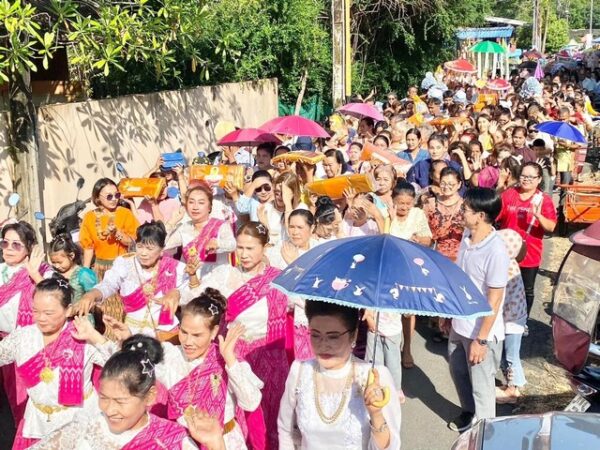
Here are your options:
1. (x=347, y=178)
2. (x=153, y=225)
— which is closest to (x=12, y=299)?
(x=153, y=225)

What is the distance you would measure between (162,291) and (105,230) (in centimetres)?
151

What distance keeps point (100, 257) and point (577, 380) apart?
4.00 m

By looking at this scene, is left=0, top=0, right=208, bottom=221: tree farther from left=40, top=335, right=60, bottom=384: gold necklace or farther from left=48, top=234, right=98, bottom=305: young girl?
left=40, top=335, right=60, bottom=384: gold necklace

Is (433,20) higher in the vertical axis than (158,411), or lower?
higher

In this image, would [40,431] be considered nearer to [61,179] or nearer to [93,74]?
[61,179]

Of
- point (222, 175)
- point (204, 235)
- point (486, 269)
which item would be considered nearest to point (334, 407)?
point (486, 269)

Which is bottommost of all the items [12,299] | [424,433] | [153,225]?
[424,433]

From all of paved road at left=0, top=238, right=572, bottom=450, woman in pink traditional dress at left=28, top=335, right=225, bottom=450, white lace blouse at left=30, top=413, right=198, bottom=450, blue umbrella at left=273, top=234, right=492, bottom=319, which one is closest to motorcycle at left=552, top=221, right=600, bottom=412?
paved road at left=0, top=238, right=572, bottom=450

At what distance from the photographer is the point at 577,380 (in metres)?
4.27

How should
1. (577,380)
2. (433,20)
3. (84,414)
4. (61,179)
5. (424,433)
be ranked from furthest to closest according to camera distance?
(433,20) < (61,179) < (424,433) < (577,380) < (84,414)

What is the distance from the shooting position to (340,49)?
15.2 m

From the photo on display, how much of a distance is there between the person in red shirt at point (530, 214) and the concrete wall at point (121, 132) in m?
5.05

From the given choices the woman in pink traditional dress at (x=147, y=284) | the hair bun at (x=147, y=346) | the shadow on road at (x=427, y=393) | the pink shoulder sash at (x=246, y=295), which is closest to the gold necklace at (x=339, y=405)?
the hair bun at (x=147, y=346)

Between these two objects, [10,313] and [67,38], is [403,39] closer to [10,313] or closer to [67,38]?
[67,38]
